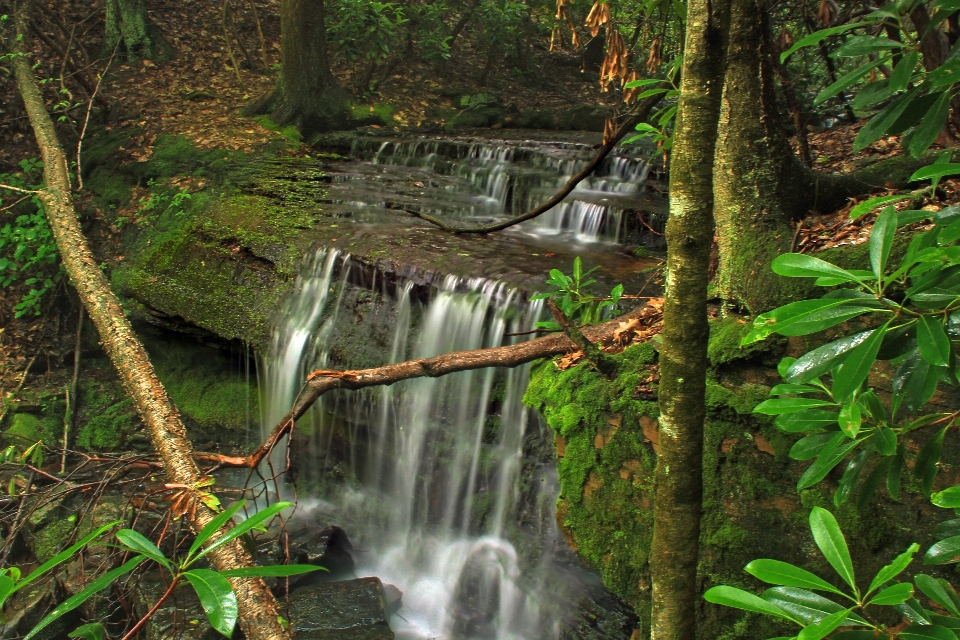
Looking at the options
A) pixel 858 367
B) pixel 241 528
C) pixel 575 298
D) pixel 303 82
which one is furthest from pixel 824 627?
pixel 303 82

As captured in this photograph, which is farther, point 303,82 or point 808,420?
point 303,82

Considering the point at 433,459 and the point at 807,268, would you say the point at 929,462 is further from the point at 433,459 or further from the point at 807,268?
the point at 433,459

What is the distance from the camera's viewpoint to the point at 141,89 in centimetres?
1066

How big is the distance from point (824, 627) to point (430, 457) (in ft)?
14.5

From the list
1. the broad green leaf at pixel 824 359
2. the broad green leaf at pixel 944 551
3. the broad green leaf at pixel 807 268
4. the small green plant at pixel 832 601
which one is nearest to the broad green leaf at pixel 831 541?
the small green plant at pixel 832 601

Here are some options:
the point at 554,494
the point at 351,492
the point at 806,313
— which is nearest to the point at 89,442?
the point at 351,492

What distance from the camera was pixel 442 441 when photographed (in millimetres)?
5422

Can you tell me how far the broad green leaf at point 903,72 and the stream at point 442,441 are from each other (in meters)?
2.24

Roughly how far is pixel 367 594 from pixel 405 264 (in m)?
2.69

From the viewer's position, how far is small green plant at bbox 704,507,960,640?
1.29 meters

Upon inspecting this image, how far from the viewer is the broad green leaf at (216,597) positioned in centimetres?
135

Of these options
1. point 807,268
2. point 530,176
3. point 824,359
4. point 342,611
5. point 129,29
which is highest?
point 129,29

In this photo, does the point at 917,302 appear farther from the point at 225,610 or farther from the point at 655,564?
the point at 225,610

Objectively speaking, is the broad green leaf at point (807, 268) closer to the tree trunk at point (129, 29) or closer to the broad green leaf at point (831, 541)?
the broad green leaf at point (831, 541)
